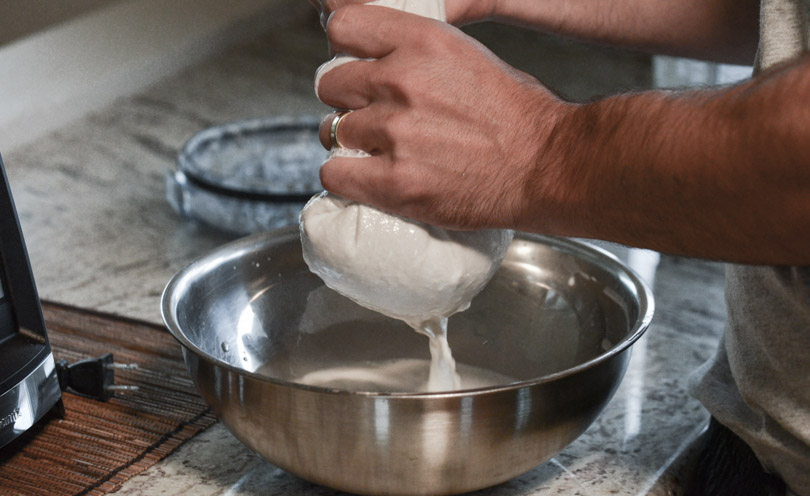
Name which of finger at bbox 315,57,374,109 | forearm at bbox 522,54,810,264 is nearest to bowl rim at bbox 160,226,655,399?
forearm at bbox 522,54,810,264

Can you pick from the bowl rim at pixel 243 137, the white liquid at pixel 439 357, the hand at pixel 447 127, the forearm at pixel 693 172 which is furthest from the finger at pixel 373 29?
the bowl rim at pixel 243 137

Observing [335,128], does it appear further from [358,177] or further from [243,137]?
[243,137]

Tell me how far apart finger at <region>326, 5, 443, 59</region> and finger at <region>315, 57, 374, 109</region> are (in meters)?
0.01

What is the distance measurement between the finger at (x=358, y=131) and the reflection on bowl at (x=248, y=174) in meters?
0.48

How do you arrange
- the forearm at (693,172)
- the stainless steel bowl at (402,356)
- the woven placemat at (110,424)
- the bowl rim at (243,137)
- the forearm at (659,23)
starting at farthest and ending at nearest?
the bowl rim at (243,137) < the forearm at (659,23) < the woven placemat at (110,424) < the stainless steel bowl at (402,356) < the forearm at (693,172)

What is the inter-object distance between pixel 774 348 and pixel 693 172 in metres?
0.23

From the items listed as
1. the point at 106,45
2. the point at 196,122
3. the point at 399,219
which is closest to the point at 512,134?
the point at 399,219

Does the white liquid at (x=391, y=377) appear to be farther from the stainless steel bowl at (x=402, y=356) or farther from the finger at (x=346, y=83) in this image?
the finger at (x=346, y=83)

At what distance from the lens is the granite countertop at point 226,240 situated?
31.2 inches

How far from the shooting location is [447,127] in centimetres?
64

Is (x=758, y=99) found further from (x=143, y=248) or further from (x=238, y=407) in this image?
(x=143, y=248)

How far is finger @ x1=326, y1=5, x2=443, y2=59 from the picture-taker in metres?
0.66

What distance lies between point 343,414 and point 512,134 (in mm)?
230

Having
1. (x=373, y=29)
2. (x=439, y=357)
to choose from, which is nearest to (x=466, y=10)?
(x=373, y=29)
